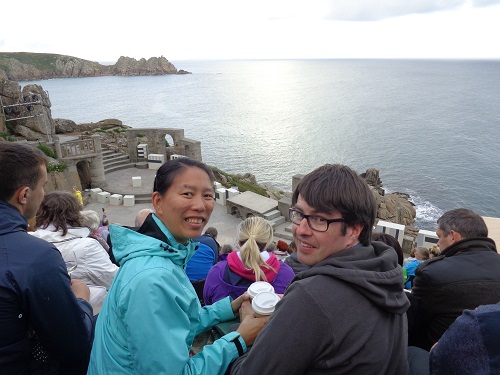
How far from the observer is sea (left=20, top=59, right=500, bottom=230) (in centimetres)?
3922

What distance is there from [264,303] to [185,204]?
0.82 m

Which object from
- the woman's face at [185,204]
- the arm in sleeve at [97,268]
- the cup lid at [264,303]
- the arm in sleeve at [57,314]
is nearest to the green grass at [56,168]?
the arm in sleeve at [97,268]

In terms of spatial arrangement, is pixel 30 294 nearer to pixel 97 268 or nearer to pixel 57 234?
pixel 97 268

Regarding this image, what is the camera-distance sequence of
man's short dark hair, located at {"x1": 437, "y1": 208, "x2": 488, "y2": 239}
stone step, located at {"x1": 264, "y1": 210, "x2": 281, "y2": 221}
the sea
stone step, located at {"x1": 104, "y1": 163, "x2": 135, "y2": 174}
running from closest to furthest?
1. man's short dark hair, located at {"x1": 437, "y1": 208, "x2": 488, "y2": 239}
2. stone step, located at {"x1": 264, "y1": 210, "x2": 281, "y2": 221}
3. stone step, located at {"x1": 104, "y1": 163, "x2": 135, "y2": 174}
4. the sea

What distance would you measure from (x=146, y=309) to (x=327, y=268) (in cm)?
89

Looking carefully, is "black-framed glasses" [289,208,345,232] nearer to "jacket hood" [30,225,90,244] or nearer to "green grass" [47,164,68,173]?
"jacket hood" [30,225,90,244]

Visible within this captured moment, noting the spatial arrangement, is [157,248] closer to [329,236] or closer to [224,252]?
[329,236]

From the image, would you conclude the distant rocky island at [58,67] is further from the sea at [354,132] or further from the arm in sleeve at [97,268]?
the arm in sleeve at [97,268]

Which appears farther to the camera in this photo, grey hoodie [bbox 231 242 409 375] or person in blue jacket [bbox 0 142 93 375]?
person in blue jacket [bbox 0 142 93 375]

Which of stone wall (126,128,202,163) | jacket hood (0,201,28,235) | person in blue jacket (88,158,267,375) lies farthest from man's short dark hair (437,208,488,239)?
stone wall (126,128,202,163)

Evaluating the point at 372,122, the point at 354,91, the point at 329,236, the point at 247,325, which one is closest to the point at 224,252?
the point at 247,325

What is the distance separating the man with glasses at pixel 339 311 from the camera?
161 centimetres

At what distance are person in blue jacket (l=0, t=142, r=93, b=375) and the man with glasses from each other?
3.95 ft

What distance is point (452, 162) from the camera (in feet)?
148
